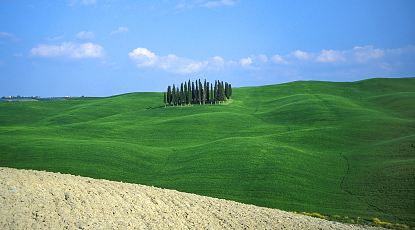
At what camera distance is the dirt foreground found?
22.3 metres

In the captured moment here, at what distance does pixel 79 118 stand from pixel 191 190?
81951 mm

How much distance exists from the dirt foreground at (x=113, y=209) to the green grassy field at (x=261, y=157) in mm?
8511

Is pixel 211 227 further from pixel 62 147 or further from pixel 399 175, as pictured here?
pixel 62 147

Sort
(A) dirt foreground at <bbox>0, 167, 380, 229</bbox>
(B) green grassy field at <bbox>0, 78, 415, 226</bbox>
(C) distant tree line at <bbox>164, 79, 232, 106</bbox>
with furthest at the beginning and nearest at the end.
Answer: (C) distant tree line at <bbox>164, 79, 232, 106</bbox>
(B) green grassy field at <bbox>0, 78, 415, 226</bbox>
(A) dirt foreground at <bbox>0, 167, 380, 229</bbox>

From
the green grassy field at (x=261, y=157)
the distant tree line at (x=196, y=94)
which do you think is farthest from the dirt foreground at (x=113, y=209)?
the distant tree line at (x=196, y=94)

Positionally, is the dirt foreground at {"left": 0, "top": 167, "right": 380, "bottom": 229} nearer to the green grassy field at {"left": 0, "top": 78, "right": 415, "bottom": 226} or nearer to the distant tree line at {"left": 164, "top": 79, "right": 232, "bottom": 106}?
the green grassy field at {"left": 0, "top": 78, "right": 415, "bottom": 226}

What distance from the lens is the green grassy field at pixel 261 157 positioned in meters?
39.8

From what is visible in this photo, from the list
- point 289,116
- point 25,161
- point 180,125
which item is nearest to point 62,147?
point 25,161

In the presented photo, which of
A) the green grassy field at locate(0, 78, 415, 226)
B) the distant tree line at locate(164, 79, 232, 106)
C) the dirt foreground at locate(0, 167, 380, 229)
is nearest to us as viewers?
the dirt foreground at locate(0, 167, 380, 229)

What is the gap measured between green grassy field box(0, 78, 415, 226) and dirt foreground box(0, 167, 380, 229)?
27.9ft

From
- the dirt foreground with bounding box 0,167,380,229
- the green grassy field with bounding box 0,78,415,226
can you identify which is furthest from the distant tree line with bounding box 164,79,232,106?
the dirt foreground with bounding box 0,167,380,229

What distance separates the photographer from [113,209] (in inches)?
1007

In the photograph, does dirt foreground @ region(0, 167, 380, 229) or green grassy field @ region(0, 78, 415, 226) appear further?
green grassy field @ region(0, 78, 415, 226)

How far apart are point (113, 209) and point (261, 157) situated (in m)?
29.7
